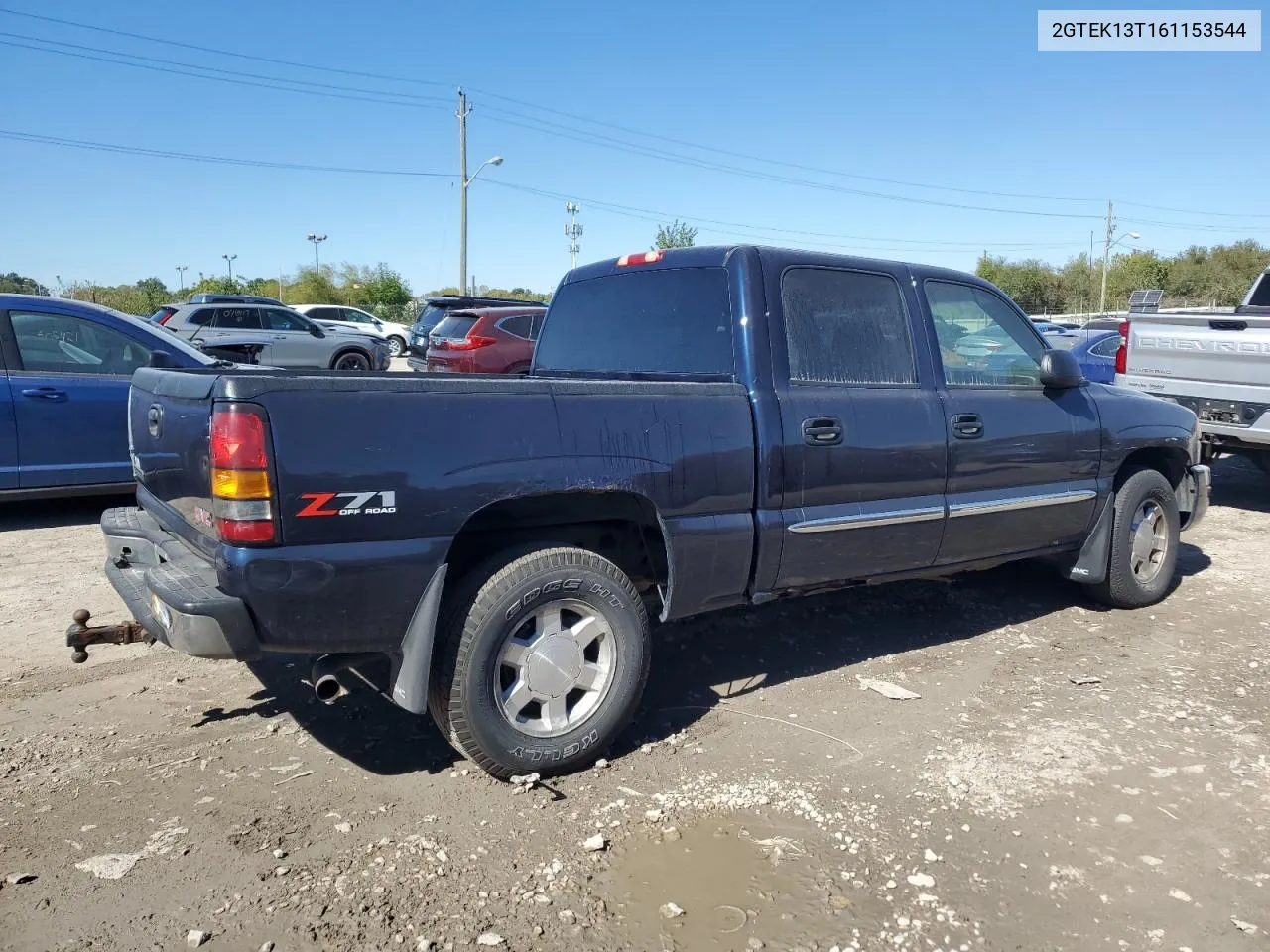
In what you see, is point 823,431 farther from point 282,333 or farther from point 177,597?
point 282,333

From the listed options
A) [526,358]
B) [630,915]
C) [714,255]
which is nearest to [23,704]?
[630,915]

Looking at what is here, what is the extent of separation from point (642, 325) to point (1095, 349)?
40.4 feet

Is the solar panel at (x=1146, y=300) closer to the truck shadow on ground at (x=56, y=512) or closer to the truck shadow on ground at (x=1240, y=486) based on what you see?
the truck shadow on ground at (x=1240, y=486)

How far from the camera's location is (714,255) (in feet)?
13.4

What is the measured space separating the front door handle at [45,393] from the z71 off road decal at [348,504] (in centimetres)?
493

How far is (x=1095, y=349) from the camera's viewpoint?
14.5 metres

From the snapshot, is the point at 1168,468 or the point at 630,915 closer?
the point at 630,915

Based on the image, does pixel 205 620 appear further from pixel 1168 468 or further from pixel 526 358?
pixel 526 358

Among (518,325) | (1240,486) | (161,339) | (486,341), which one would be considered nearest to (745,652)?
(161,339)

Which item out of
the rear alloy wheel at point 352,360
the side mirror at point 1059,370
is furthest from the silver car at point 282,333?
the side mirror at point 1059,370

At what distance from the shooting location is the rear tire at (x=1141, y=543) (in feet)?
17.4

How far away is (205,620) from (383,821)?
0.87 metres

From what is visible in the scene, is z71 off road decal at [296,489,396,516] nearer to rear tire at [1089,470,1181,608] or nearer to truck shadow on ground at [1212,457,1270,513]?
rear tire at [1089,470,1181,608]

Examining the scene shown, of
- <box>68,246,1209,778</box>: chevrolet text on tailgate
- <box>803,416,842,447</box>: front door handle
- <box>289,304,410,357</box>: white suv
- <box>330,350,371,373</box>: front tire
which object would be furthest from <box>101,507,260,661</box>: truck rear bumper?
<box>289,304,410,357</box>: white suv
